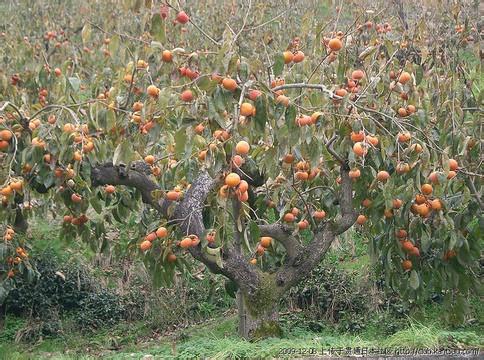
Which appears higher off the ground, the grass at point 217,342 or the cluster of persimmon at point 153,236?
the cluster of persimmon at point 153,236

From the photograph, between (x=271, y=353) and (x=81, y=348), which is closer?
(x=271, y=353)

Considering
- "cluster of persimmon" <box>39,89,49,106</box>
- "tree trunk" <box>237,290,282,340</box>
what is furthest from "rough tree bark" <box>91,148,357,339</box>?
"cluster of persimmon" <box>39,89,49,106</box>

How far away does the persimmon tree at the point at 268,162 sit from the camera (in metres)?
3.98

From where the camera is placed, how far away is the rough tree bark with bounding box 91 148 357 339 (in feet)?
15.7

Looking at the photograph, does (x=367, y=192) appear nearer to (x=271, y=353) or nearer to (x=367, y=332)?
(x=271, y=353)

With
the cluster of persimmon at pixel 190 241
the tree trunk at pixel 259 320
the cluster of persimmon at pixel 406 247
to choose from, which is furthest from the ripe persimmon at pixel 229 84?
the cluster of persimmon at pixel 406 247

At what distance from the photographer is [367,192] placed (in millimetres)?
4938

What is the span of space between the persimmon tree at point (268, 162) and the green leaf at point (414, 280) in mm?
19

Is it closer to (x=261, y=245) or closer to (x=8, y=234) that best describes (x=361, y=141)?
(x=261, y=245)

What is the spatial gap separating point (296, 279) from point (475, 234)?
1252 mm

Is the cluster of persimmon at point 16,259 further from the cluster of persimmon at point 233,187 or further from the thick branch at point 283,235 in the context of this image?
the cluster of persimmon at point 233,187

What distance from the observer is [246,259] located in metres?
4.92

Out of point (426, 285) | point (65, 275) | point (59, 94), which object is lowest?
point (426, 285)

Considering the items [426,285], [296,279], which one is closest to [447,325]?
[426,285]
